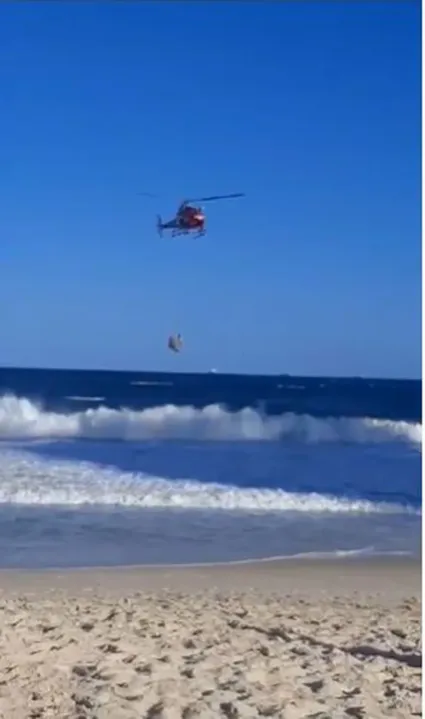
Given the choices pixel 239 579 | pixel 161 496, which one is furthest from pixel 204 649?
pixel 161 496

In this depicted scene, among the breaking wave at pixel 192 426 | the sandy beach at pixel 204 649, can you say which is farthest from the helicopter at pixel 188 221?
the breaking wave at pixel 192 426

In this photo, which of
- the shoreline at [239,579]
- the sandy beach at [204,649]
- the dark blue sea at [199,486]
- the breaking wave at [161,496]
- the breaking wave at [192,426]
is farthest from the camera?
the breaking wave at [192,426]

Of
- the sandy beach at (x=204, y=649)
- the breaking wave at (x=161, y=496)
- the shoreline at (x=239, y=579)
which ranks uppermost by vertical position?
the breaking wave at (x=161, y=496)

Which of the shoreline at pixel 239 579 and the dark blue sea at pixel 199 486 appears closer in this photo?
the shoreline at pixel 239 579

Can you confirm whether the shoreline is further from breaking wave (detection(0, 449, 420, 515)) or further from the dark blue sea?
breaking wave (detection(0, 449, 420, 515))

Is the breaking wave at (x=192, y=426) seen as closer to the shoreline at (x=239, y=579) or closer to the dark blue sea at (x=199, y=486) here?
the dark blue sea at (x=199, y=486)

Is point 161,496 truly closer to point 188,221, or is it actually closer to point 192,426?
point 188,221

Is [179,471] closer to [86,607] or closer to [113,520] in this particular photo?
[113,520]
